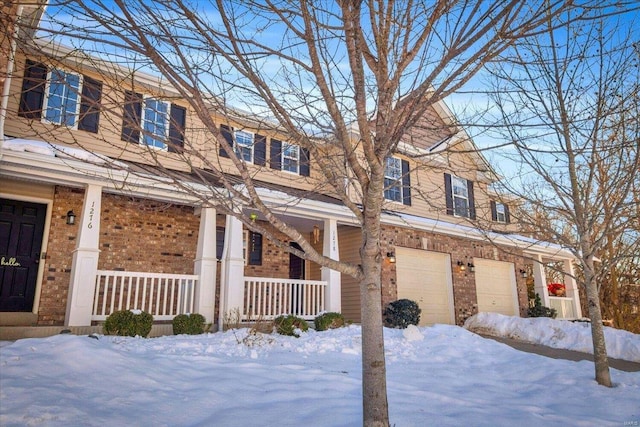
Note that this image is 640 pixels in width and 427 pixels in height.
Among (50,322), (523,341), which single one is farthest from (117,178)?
(523,341)

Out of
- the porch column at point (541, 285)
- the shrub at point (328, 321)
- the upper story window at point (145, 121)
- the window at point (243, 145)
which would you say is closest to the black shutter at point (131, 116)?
the upper story window at point (145, 121)

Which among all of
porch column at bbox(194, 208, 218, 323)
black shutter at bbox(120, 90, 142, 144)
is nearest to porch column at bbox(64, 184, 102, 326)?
porch column at bbox(194, 208, 218, 323)

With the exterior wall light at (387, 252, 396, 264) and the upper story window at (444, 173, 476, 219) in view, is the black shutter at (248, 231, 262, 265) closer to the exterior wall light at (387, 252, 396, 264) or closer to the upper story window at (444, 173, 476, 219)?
the exterior wall light at (387, 252, 396, 264)

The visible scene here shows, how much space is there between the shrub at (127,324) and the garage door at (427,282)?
6919 millimetres

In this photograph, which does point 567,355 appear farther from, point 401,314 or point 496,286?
point 496,286

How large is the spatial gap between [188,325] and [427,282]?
7.43 meters

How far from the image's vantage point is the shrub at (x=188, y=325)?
25.1 ft

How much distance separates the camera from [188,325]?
25.1ft

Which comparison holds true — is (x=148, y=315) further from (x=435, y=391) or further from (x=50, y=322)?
(x=435, y=391)

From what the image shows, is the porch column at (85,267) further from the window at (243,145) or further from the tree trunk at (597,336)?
the tree trunk at (597,336)

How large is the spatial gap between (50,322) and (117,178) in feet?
9.79

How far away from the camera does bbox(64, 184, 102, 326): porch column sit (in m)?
7.12

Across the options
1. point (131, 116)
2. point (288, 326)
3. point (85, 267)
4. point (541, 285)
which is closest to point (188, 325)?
point (288, 326)

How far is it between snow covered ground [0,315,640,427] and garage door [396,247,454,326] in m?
4.77
